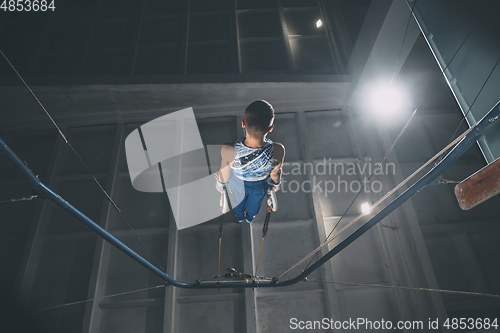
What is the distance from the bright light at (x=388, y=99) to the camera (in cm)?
537

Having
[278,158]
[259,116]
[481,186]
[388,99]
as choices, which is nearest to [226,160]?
[278,158]

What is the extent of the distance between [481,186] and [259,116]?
1.80m

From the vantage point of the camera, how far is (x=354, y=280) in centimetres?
491

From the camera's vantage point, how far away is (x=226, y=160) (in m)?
2.95

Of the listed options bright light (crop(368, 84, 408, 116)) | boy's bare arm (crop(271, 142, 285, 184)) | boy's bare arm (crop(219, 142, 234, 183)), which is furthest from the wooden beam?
bright light (crop(368, 84, 408, 116))

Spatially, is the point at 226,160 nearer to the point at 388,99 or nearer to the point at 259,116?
the point at 259,116

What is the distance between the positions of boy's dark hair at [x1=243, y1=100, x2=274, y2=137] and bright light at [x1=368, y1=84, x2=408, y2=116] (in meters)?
4.10

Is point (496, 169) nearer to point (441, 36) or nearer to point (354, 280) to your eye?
point (441, 36)

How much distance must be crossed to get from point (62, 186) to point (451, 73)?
25.0ft

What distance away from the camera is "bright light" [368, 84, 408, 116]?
537cm

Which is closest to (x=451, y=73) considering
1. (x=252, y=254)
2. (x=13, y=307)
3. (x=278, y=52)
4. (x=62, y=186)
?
(x=252, y=254)

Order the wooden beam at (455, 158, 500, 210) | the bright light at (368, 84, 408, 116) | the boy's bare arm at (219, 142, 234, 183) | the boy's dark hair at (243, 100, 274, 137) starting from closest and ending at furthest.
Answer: the wooden beam at (455, 158, 500, 210), the boy's dark hair at (243, 100, 274, 137), the boy's bare arm at (219, 142, 234, 183), the bright light at (368, 84, 408, 116)

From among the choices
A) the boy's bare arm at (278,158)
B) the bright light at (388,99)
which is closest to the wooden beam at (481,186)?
the boy's bare arm at (278,158)

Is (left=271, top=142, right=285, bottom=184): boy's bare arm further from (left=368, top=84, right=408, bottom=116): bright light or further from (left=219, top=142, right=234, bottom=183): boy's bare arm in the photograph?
(left=368, top=84, right=408, bottom=116): bright light
